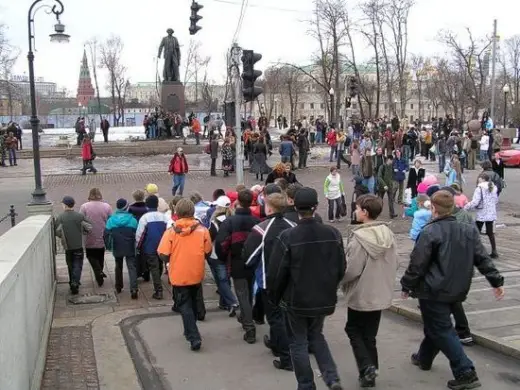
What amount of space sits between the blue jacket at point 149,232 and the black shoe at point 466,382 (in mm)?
4671

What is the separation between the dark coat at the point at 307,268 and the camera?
460 cm

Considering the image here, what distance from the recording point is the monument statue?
35.2 m

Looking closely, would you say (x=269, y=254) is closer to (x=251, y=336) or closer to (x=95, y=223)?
(x=251, y=336)

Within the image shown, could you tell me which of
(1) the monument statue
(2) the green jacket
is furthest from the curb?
(1) the monument statue

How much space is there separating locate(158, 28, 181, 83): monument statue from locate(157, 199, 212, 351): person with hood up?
30.2 m

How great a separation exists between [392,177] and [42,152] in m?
22.3

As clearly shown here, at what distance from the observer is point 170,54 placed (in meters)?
35.4

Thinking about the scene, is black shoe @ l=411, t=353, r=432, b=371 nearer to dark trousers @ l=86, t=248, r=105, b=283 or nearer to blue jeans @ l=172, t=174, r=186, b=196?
dark trousers @ l=86, t=248, r=105, b=283

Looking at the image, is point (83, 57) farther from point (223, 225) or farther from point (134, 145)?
point (223, 225)

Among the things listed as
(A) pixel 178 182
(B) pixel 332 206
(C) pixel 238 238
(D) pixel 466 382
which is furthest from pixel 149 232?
(A) pixel 178 182

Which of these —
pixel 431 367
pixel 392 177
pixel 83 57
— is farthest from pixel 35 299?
pixel 83 57

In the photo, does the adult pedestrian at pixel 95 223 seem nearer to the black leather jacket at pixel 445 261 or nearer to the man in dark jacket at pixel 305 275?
the man in dark jacket at pixel 305 275

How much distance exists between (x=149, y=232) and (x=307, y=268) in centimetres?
430

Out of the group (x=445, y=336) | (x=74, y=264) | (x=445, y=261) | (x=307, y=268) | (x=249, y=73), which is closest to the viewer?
(x=307, y=268)
